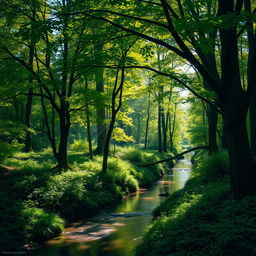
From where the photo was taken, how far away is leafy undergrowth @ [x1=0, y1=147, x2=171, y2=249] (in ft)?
25.3

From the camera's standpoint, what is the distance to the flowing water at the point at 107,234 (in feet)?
23.2

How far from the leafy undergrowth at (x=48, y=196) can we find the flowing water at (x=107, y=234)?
542mm

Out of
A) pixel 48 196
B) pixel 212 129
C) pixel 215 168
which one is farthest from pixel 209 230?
pixel 212 129

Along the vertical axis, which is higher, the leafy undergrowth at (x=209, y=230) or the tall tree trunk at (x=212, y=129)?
the tall tree trunk at (x=212, y=129)

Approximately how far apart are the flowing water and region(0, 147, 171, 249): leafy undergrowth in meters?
0.54

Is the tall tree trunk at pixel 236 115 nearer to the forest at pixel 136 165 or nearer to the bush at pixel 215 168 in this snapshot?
the forest at pixel 136 165

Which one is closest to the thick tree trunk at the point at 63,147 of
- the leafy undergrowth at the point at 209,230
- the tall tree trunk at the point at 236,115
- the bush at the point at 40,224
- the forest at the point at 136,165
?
the forest at the point at 136,165

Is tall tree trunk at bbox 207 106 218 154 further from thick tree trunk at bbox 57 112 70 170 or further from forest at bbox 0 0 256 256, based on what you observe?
thick tree trunk at bbox 57 112 70 170

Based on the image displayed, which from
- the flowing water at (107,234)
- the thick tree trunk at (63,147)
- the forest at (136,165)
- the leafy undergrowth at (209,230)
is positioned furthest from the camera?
the thick tree trunk at (63,147)

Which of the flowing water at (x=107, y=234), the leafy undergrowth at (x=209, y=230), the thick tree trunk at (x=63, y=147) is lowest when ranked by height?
the flowing water at (x=107, y=234)

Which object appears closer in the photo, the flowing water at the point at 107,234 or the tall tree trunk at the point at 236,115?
the tall tree trunk at the point at 236,115

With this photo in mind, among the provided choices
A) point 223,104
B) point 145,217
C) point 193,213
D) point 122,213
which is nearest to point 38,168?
point 122,213

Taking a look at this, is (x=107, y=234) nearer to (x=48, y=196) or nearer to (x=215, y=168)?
(x=48, y=196)

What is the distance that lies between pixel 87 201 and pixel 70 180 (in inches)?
49.1
